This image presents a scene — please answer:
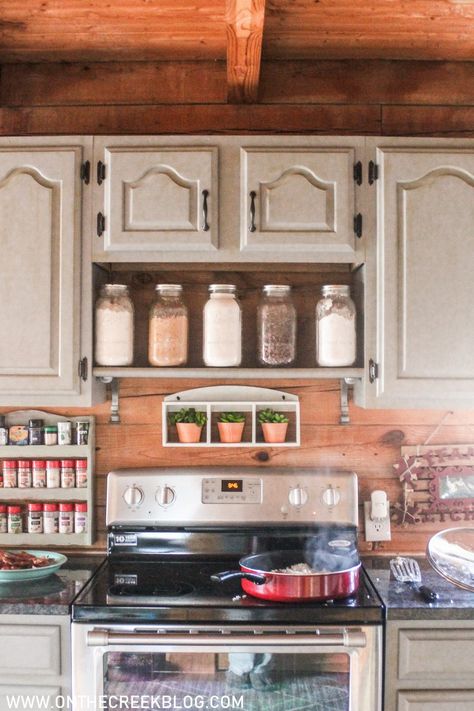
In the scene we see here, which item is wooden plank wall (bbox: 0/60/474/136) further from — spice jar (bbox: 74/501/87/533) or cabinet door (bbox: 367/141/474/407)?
spice jar (bbox: 74/501/87/533)

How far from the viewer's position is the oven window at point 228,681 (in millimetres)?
A: 1854

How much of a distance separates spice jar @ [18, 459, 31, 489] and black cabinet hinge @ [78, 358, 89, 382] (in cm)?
47

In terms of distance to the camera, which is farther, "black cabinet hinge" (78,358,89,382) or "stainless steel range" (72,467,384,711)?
"black cabinet hinge" (78,358,89,382)

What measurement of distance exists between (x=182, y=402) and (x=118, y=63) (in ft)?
4.03

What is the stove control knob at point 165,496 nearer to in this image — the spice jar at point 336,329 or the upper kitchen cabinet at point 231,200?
the spice jar at point 336,329

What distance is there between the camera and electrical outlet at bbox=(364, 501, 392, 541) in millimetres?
2377

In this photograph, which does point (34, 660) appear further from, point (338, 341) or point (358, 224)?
point (358, 224)

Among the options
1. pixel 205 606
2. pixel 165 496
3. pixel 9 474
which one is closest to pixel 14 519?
pixel 9 474

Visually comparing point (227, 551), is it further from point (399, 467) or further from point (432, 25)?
point (432, 25)

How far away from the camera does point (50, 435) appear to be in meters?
2.39

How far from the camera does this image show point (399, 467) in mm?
2408

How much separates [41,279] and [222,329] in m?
0.58

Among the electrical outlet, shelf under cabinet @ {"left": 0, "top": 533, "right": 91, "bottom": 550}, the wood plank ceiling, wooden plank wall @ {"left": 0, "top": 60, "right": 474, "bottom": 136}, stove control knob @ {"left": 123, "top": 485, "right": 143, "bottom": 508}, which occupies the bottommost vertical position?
shelf under cabinet @ {"left": 0, "top": 533, "right": 91, "bottom": 550}

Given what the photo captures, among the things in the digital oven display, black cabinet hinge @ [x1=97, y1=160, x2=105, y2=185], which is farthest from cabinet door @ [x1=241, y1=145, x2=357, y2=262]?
the digital oven display
